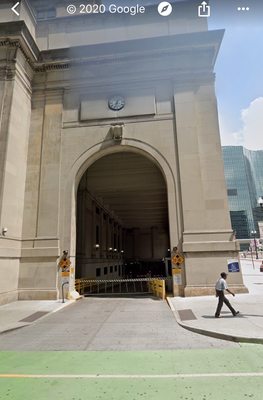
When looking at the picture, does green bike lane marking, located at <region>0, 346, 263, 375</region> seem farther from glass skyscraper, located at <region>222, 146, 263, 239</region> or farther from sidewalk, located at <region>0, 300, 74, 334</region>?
glass skyscraper, located at <region>222, 146, 263, 239</region>

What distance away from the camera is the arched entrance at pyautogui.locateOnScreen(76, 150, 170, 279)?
27750 mm

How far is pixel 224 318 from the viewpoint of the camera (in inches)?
430

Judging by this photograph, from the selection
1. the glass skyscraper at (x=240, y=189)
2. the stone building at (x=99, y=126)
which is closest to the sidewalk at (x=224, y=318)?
the stone building at (x=99, y=126)

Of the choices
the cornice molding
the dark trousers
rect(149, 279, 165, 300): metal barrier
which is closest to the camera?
the dark trousers

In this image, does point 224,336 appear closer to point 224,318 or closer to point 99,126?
point 224,318

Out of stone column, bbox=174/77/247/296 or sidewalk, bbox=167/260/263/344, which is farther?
stone column, bbox=174/77/247/296

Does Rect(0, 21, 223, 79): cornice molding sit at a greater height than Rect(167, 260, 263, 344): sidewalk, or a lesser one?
greater

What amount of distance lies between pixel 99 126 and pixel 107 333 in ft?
49.8

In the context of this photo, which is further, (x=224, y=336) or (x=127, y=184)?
(x=127, y=184)

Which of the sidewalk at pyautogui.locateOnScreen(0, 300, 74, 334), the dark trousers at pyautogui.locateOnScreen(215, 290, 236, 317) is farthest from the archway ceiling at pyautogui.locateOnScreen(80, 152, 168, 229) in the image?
the dark trousers at pyautogui.locateOnScreen(215, 290, 236, 317)

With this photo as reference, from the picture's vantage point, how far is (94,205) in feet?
110

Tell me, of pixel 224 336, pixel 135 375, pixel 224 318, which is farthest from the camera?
pixel 224 318

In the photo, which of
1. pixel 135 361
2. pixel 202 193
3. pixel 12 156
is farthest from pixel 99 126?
pixel 135 361

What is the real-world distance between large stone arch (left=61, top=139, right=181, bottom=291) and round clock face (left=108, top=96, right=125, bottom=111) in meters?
2.68
